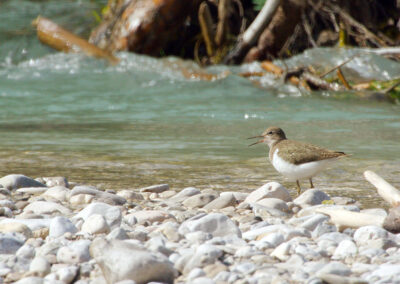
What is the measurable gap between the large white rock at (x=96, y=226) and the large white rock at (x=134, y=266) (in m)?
0.69

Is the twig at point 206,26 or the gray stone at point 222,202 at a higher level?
the twig at point 206,26

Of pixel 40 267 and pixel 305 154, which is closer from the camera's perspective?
pixel 40 267

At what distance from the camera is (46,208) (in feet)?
14.3

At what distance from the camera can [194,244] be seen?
3.46 meters

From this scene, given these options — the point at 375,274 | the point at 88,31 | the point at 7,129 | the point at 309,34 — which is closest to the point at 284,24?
the point at 309,34

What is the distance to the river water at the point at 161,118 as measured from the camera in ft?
20.5

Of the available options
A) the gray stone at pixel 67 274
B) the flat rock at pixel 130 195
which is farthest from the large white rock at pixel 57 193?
the gray stone at pixel 67 274

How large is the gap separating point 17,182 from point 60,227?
162cm

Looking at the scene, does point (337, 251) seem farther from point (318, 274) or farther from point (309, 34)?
point (309, 34)

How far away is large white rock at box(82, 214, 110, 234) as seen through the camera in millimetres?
3734

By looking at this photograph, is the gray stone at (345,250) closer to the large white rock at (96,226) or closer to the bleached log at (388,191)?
the bleached log at (388,191)

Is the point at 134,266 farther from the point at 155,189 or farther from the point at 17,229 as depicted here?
the point at 155,189

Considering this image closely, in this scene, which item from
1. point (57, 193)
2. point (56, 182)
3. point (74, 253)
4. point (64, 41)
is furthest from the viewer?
point (64, 41)

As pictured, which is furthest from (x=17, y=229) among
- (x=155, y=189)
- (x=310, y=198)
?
(x=310, y=198)
